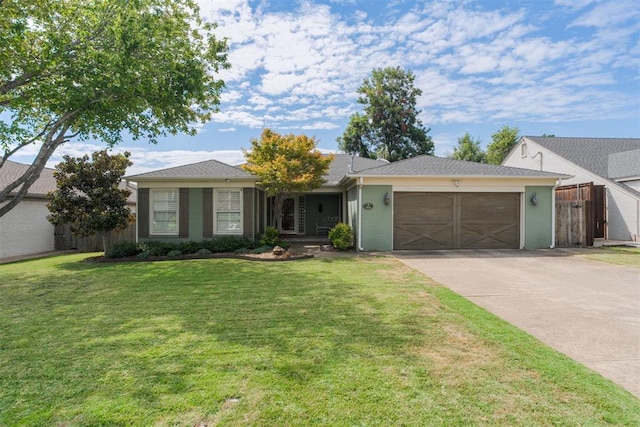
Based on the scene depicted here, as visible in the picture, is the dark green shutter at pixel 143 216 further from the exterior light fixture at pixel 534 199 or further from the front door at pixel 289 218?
the exterior light fixture at pixel 534 199

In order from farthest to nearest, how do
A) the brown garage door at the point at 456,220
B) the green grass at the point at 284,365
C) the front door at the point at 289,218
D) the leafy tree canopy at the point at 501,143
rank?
1. the leafy tree canopy at the point at 501,143
2. the front door at the point at 289,218
3. the brown garage door at the point at 456,220
4. the green grass at the point at 284,365

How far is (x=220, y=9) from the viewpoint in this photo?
34.8ft

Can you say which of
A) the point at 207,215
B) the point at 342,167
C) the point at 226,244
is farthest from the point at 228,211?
the point at 342,167

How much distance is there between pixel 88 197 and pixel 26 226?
5.18 metres

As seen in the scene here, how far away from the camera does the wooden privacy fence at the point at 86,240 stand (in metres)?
13.7

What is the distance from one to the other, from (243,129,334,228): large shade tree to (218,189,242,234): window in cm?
120

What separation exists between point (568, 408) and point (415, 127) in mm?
31660

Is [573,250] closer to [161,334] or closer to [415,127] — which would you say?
[161,334]

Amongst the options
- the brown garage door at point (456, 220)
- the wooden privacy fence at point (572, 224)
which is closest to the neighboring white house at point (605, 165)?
the wooden privacy fence at point (572, 224)

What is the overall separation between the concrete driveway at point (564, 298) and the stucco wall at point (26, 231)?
15.1m

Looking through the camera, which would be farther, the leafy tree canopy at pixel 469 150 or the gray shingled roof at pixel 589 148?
the leafy tree canopy at pixel 469 150

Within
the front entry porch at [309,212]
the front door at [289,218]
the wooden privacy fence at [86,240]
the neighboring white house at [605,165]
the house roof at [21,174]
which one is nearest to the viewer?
the wooden privacy fence at [86,240]

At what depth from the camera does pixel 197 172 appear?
1213cm

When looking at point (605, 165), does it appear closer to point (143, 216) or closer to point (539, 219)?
point (539, 219)
